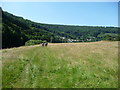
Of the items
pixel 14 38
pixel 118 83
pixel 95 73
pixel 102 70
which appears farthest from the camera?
pixel 14 38

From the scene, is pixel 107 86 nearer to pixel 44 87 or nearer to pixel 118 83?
pixel 118 83

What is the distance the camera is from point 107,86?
45.6 ft

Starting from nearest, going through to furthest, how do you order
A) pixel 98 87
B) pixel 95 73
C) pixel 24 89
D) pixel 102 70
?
pixel 24 89, pixel 98 87, pixel 95 73, pixel 102 70

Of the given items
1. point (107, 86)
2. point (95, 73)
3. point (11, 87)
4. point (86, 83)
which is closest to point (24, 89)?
point (11, 87)

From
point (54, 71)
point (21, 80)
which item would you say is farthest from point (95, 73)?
point (21, 80)

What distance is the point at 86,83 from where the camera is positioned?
14.5 metres

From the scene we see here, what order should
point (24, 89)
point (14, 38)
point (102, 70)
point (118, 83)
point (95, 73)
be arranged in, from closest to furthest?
point (24, 89), point (118, 83), point (95, 73), point (102, 70), point (14, 38)

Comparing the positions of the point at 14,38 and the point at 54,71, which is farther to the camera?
→ the point at 14,38

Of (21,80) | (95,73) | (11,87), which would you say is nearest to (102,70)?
(95,73)

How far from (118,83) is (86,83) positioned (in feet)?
9.68

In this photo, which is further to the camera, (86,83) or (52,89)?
(86,83)

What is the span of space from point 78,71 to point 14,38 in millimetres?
107229

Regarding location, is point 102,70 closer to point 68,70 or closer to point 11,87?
point 68,70

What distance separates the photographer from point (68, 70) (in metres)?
18.8
